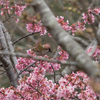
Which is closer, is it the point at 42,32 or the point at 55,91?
the point at 55,91

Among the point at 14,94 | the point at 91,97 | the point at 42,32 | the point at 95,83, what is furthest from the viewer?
the point at 42,32

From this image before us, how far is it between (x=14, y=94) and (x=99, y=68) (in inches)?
74.2

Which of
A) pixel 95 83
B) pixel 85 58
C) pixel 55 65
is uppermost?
pixel 55 65

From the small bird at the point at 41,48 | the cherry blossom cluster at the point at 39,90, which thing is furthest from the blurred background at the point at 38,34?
the cherry blossom cluster at the point at 39,90

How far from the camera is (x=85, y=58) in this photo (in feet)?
2.97

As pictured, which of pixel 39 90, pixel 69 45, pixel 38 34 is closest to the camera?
pixel 69 45

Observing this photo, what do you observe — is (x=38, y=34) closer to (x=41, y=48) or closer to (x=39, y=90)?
(x=39, y=90)

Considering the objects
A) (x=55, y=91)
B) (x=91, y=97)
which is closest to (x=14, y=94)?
(x=55, y=91)

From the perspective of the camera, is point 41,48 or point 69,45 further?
point 41,48

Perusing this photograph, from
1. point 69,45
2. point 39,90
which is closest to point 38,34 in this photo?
point 39,90

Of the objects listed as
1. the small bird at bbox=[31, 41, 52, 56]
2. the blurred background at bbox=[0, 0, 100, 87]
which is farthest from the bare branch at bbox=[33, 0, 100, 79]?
the small bird at bbox=[31, 41, 52, 56]

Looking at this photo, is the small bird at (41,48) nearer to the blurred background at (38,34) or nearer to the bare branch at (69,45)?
the blurred background at (38,34)

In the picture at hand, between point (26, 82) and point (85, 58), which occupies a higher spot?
point (26, 82)

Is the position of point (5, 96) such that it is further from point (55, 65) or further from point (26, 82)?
point (55, 65)
